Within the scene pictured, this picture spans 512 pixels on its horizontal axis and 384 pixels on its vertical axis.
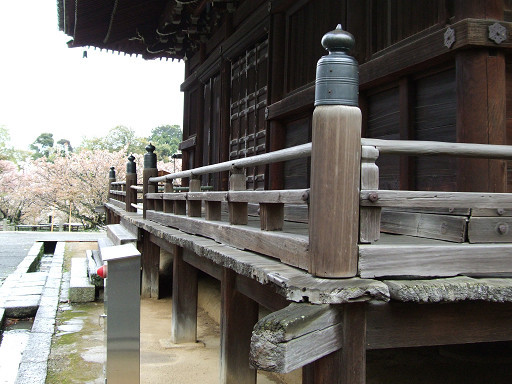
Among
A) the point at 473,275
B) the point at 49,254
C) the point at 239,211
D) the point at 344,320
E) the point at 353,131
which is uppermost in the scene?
the point at 353,131

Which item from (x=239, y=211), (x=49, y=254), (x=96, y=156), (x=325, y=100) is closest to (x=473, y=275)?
(x=325, y=100)

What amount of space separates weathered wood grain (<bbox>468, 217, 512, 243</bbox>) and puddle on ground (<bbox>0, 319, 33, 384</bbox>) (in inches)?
214

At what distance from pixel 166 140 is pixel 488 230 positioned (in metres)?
68.2

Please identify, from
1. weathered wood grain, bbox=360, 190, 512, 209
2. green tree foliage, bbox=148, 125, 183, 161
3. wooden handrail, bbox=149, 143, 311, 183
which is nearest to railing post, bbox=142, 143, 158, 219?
wooden handrail, bbox=149, 143, 311, 183

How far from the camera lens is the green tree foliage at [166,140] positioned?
6353 centimetres

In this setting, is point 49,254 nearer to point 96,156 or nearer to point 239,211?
point 96,156

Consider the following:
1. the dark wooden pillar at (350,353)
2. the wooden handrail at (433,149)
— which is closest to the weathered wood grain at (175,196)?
the wooden handrail at (433,149)

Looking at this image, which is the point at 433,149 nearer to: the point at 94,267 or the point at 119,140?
the point at 94,267

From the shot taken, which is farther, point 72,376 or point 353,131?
point 72,376

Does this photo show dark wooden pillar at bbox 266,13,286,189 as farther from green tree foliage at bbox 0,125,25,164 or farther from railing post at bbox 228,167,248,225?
green tree foliage at bbox 0,125,25,164

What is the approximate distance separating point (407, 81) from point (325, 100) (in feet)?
6.77

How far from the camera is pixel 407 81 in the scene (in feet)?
15.4

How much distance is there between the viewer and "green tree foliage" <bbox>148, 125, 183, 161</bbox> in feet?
208

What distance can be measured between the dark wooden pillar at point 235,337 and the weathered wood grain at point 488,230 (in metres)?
2.61
